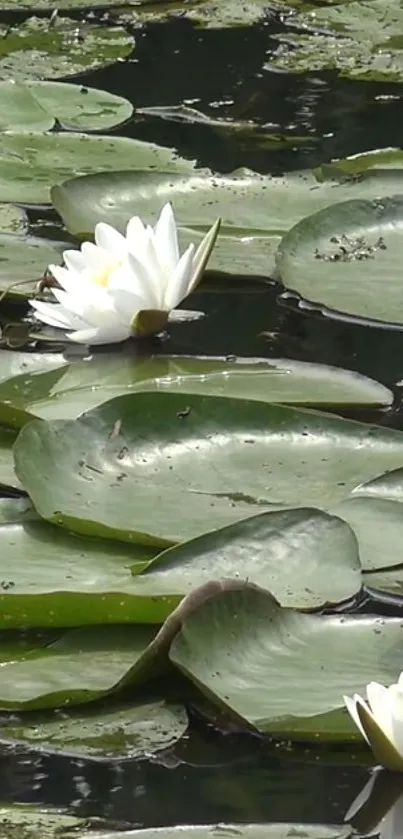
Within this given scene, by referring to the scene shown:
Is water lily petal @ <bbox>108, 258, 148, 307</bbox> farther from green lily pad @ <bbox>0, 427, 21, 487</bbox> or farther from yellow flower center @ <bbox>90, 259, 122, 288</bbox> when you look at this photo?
green lily pad @ <bbox>0, 427, 21, 487</bbox>

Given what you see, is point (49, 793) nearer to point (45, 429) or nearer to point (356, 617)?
point (356, 617)

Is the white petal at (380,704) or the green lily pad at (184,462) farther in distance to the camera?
the green lily pad at (184,462)

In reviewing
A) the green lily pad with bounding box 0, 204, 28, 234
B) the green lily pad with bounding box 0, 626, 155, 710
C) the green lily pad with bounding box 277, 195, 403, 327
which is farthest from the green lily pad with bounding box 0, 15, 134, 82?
the green lily pad with bounding box 0, 626, 155, 710

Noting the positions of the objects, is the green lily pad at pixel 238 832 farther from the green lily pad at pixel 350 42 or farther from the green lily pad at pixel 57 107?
the green lily pad at pixel 350 42

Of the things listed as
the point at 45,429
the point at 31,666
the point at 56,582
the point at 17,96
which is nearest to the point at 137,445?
the point at 45,429

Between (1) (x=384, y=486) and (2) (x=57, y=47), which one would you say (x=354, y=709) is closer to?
(1) (x=384, y=486)

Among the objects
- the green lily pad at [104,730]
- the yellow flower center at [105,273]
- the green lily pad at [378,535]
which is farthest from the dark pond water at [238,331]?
the green lily pad at [378,535]
